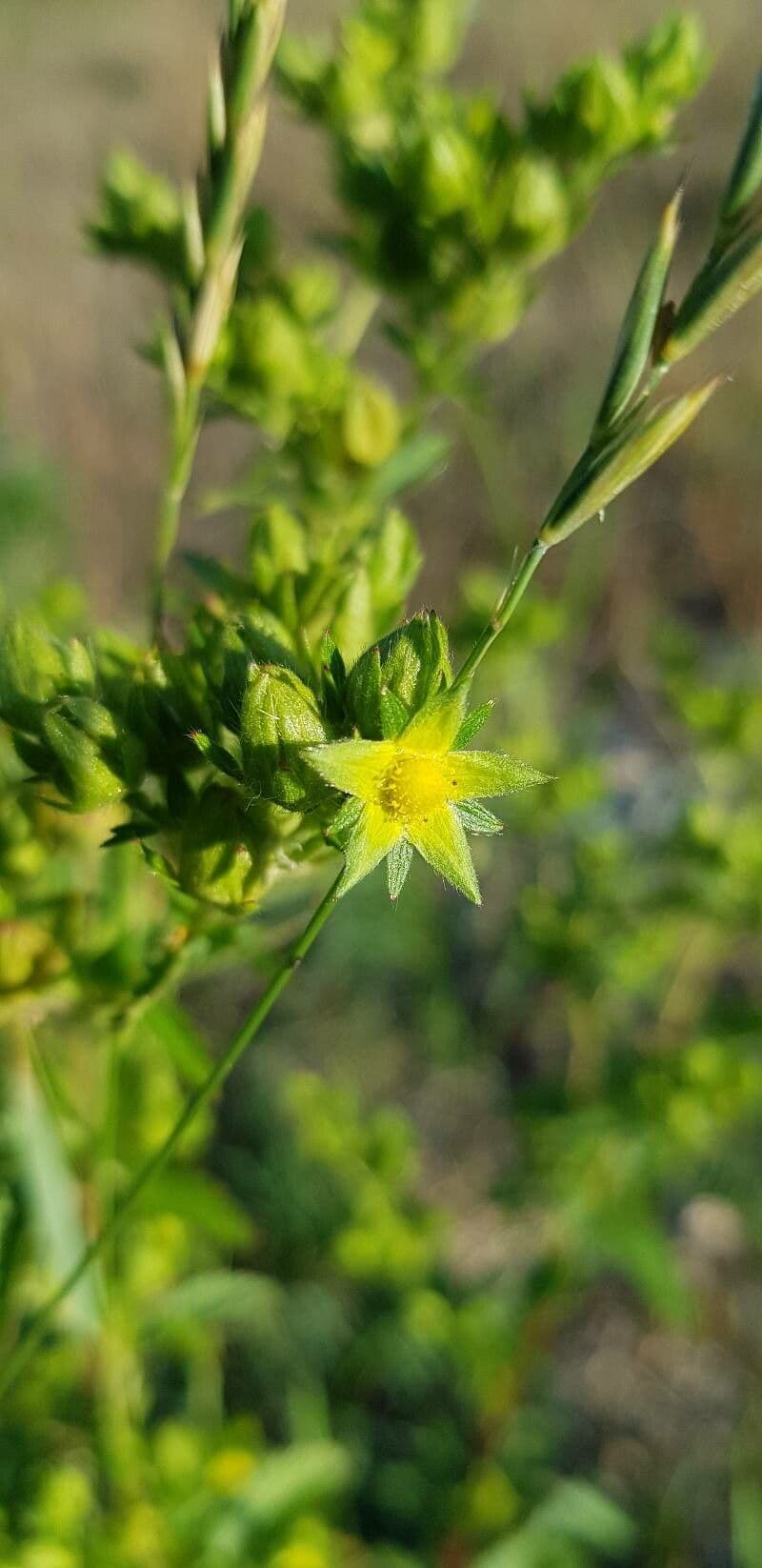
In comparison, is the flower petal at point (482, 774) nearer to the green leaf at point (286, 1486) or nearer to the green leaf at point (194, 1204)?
the green leaf at point (194, 1204)

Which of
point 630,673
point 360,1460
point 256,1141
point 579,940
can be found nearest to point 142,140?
point 630,673

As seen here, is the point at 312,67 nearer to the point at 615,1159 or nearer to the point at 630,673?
the point at 615,1159

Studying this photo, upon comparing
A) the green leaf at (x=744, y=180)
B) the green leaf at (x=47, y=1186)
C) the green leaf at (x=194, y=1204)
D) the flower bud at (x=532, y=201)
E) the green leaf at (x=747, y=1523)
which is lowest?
the green leaf at (x=747, y=1523)

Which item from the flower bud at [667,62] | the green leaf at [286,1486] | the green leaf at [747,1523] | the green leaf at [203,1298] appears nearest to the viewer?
the flower bud at [667,62]

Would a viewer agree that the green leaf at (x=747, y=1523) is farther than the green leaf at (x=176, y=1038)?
Yes

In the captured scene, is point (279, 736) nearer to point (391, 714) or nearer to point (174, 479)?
point (391, 714)

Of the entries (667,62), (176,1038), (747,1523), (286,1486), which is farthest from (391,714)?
(747,1523)

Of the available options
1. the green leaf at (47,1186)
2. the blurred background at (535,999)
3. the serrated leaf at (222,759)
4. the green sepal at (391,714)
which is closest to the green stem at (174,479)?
the serrated leaf at (222,759)

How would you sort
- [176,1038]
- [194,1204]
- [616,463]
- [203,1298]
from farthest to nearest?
[203,1298] → [194,1204] → [176,1038] → [616,463]
